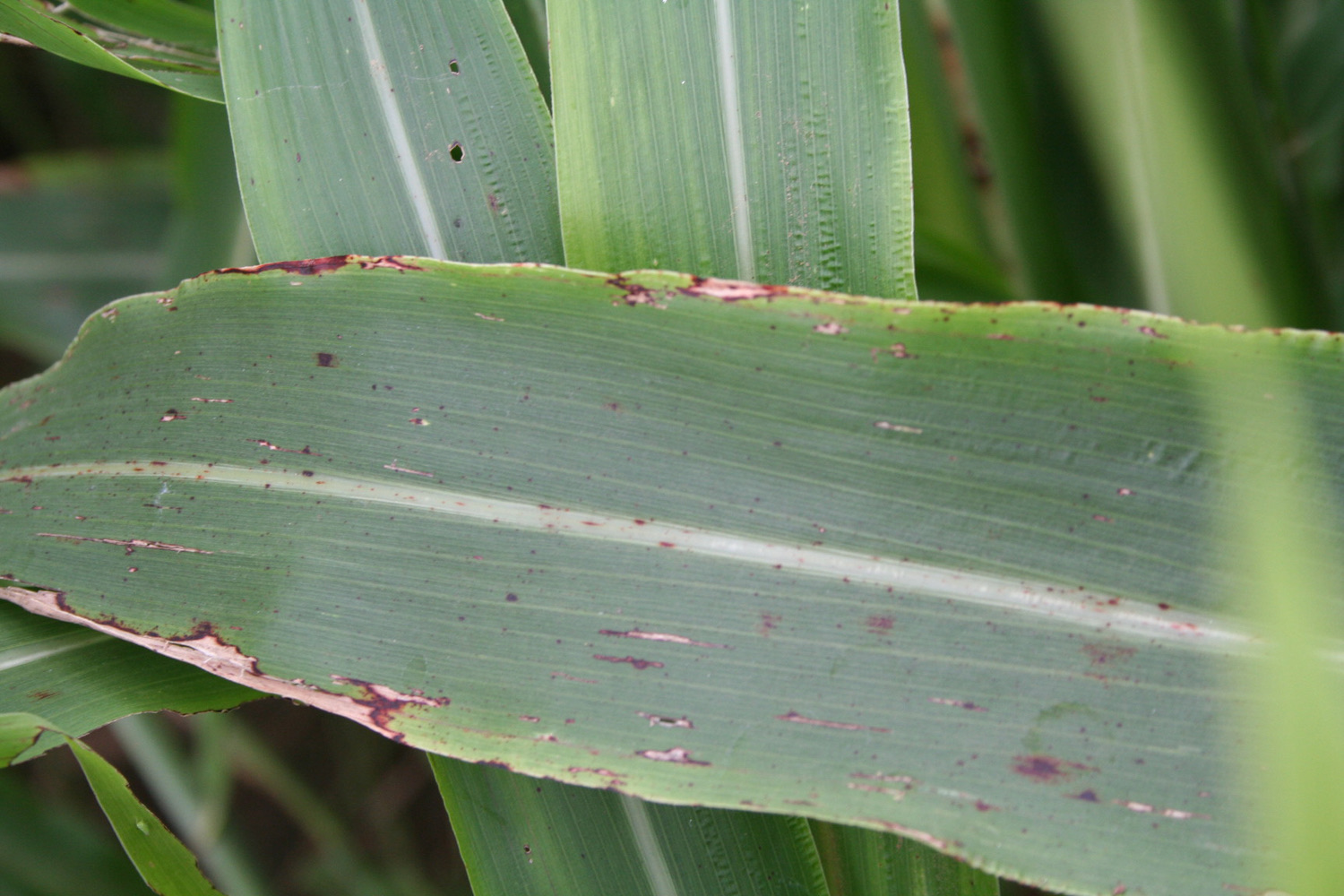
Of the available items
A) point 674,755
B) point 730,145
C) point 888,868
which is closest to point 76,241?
point 730,145

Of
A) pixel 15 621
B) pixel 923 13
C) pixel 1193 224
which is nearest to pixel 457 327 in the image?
pixel 15 621

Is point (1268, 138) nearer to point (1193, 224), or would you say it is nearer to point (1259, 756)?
point (1193, 224)

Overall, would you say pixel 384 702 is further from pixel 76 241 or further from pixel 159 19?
pixel 76 241

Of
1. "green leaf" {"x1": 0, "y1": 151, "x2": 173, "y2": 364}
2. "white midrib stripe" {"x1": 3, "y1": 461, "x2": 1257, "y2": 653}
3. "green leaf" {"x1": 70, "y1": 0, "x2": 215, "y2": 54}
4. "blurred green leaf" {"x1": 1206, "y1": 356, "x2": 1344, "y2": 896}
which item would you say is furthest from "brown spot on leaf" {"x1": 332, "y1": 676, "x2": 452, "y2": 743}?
"green leaf" {"x1": 0, "y1": 151, "x2": 173, "y2": 364}

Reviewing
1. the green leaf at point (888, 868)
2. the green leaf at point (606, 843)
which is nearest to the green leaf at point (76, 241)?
the green leaf at point (606, 843)

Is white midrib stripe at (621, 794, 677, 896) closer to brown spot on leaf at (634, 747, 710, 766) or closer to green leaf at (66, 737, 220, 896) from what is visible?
brown spot on leaf at (634, 747, 710, 766)

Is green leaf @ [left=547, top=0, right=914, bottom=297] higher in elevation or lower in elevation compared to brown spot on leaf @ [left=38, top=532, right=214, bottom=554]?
higher
